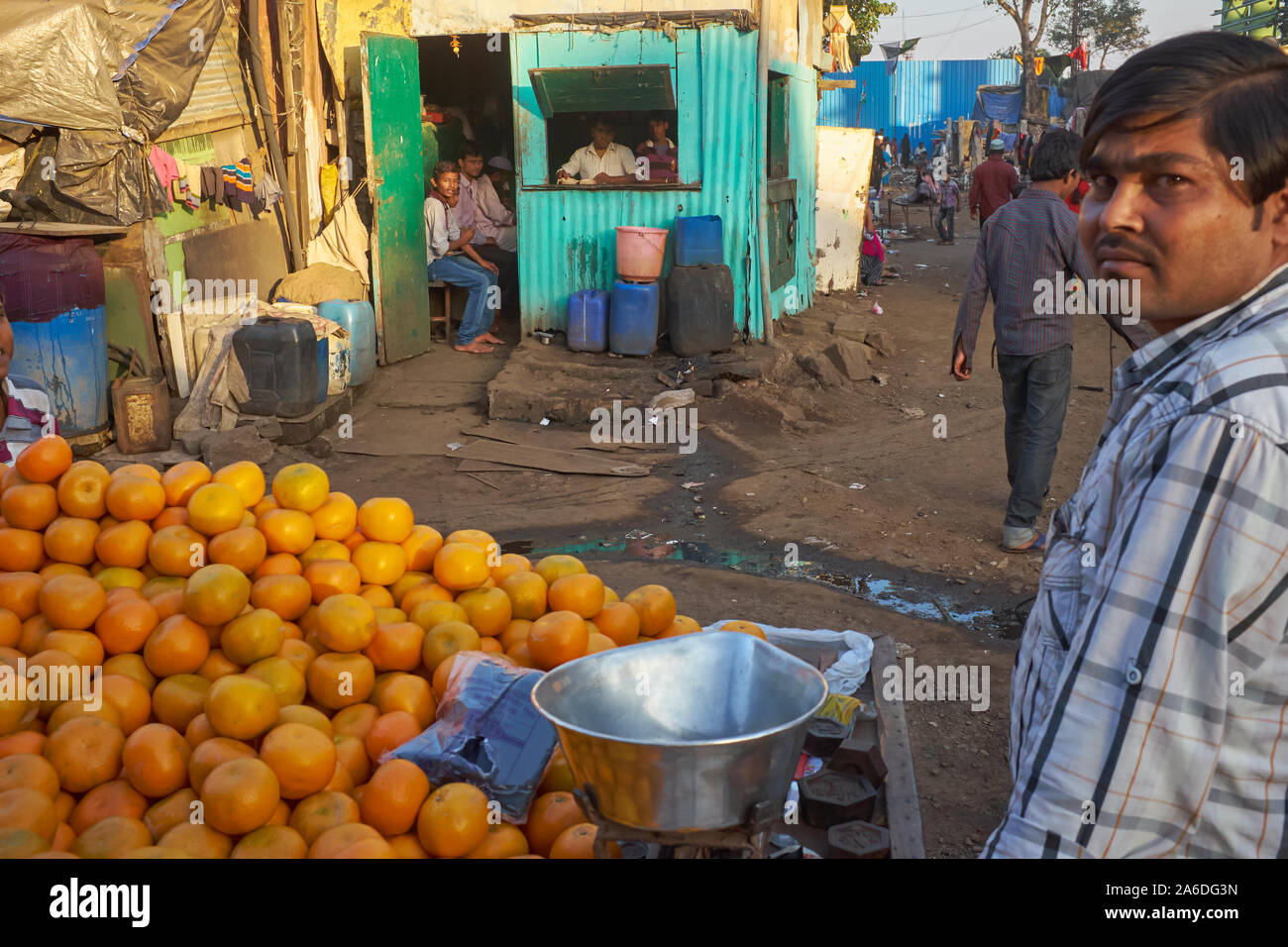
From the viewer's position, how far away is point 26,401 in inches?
195

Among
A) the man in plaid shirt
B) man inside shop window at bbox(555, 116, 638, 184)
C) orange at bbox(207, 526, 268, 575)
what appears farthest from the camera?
man inside shop window at bbox(555, 116, 638, 184)

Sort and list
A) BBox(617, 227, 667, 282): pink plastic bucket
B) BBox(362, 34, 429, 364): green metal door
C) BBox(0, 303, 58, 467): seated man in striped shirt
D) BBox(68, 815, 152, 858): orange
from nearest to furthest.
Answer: BBox(68, 815, 152, 858): orange, BBox(0, 303, 58, 467): seated man in striped shirt, BBox(362, 34, 429, 364): green metal door, BBox(617, 227, 667, 282): pink plastic bucket

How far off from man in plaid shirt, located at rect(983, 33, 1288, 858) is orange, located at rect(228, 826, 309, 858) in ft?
3.85

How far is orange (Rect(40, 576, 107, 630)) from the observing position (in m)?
2.35


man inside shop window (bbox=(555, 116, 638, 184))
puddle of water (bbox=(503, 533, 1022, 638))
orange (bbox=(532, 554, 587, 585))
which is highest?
man inside shop window (bbox=(555, 116, 638, 184))

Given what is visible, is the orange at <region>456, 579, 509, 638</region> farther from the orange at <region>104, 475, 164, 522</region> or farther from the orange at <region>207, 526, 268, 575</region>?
the orange at <region>104, 475, 164, 522</region>

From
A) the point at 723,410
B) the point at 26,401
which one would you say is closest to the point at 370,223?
the point at 723,410

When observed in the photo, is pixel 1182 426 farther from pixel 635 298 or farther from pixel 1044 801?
pixel 635 298

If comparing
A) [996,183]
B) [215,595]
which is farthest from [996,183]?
[215,595]

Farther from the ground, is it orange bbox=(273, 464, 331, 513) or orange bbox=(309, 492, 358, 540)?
orange bbox=(273, 464, 331, 513)

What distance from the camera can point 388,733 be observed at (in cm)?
213

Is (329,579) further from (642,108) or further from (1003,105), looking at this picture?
(1003,105)

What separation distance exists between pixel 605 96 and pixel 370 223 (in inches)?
97.8

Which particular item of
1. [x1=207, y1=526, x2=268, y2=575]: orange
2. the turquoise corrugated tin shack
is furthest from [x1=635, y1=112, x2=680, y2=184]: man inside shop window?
[x1=207, y1=526, x2=268, y2=575]: orange
